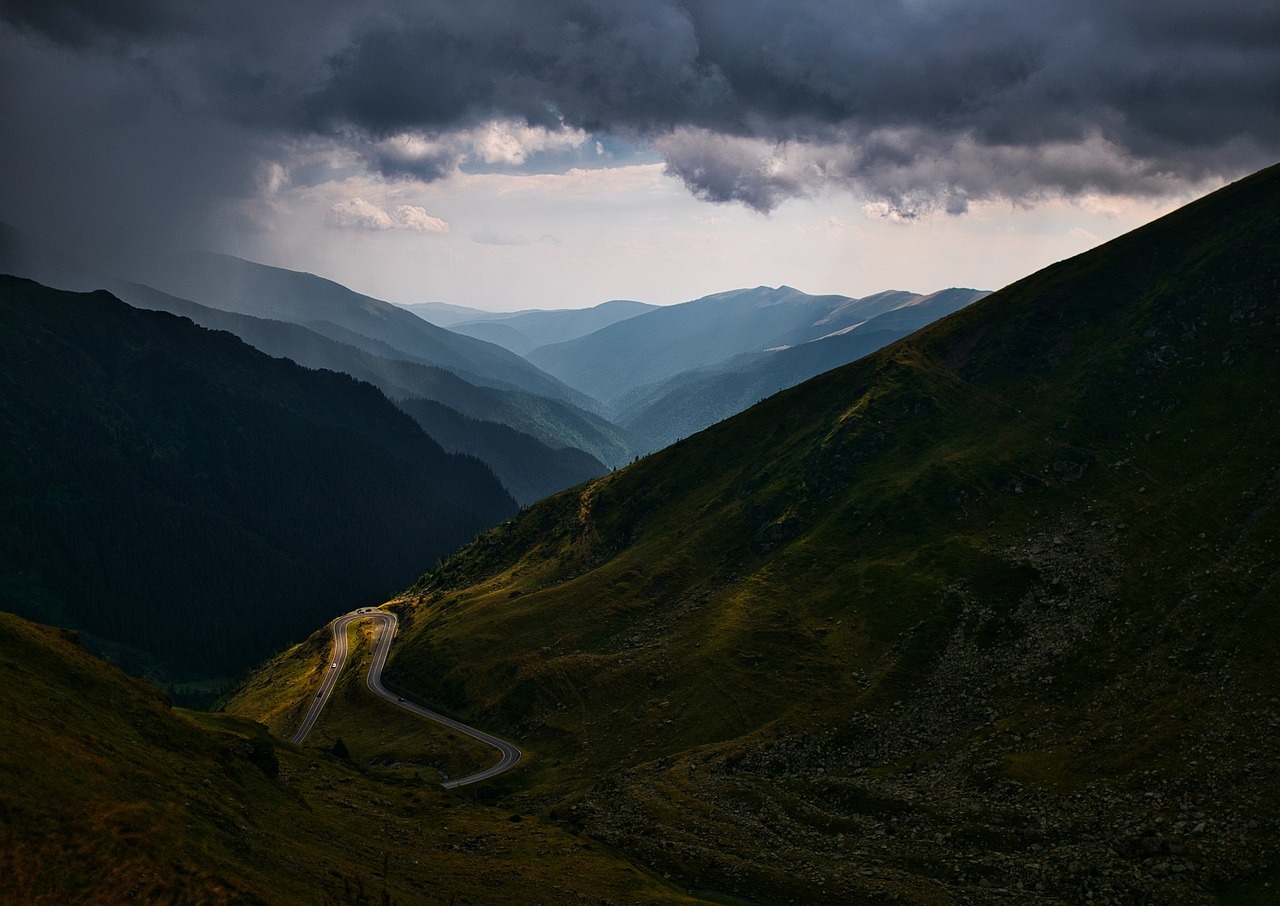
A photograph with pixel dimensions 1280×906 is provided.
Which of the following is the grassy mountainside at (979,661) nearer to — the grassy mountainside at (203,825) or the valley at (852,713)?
the valley at (852,713)

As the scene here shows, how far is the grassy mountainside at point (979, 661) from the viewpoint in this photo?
84.9 m

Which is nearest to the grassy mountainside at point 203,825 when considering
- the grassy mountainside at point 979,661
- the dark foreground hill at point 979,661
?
the dark foreground hill at point 979,661

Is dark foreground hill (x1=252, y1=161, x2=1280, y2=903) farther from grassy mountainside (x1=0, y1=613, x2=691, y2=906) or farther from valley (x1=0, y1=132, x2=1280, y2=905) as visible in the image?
grassy mountainside (x1=0, y1=613, x2=691, y2=906)

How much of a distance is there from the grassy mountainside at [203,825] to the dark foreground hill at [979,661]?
53.3ft

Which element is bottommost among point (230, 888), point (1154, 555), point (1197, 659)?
point (1197, 659)

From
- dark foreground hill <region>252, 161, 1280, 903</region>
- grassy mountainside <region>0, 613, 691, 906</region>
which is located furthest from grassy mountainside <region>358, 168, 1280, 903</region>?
grassy mountainside <region>0, 613, 691, 906</region>

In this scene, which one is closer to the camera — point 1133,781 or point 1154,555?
point 1133,781

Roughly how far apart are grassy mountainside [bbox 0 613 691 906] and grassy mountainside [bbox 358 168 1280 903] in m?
17.0

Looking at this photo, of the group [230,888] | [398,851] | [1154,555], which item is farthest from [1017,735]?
[230,888]

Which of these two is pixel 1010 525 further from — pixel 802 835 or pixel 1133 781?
pixel 802 835

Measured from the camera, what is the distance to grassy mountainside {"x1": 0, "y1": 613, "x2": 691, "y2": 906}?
1929 inches

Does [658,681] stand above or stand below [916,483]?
below

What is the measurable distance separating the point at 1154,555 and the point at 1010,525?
2994 centimetres

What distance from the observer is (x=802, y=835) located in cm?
9550
